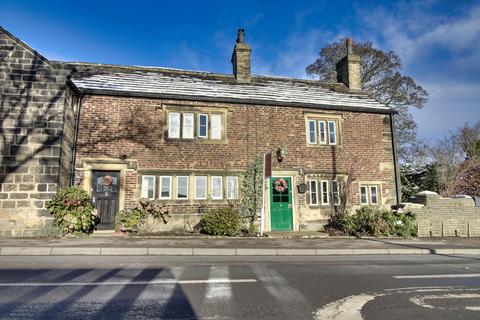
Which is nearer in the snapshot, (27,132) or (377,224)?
(27,132)

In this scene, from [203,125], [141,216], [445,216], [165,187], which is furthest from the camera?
[445,216]

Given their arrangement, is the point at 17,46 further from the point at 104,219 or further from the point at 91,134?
the point at 104,219

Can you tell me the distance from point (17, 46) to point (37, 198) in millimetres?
5534

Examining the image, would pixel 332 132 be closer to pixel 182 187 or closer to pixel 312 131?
pixel 312 131

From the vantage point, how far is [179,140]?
14359 mm

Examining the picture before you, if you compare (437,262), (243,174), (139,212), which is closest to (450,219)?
(437,262)

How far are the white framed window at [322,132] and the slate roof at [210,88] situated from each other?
0.77 meters

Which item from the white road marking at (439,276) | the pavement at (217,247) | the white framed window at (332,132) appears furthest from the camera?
the white framed window at (332,132)

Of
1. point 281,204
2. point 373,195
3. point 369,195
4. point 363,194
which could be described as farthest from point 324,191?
point 373,195

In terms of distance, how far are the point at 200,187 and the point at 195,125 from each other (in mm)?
2703

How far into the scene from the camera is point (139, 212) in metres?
13.2

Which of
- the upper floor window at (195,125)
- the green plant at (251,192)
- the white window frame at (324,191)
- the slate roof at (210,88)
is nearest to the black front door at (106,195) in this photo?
the upper floor window at (195,125)

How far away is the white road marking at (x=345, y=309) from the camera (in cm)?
428

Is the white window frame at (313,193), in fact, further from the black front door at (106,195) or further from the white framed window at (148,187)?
the black front door at (106,195)
